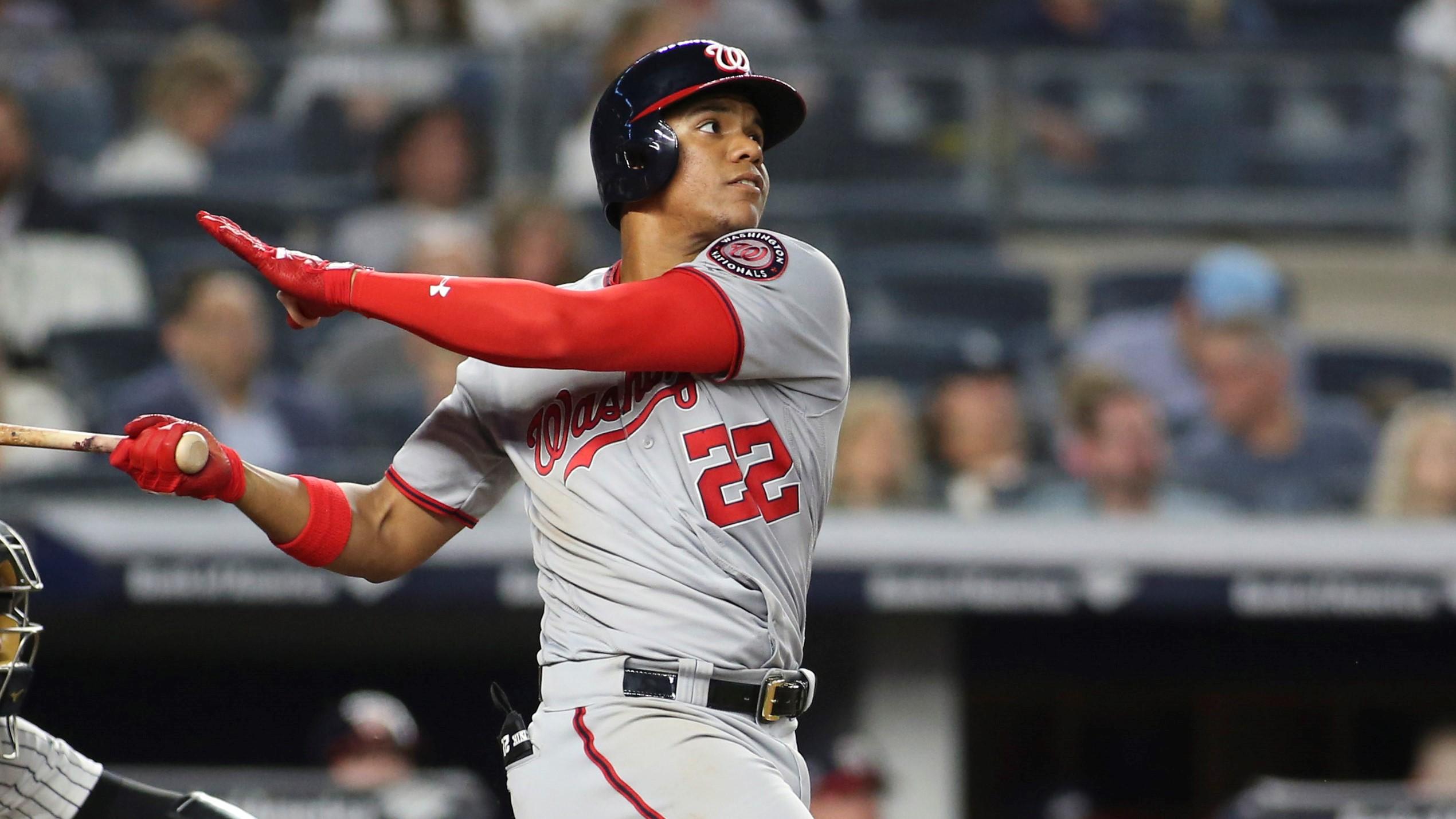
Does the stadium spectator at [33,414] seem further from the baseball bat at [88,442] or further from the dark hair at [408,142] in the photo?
the baseball bat at [88,442]

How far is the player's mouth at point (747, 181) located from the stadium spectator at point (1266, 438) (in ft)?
11.5

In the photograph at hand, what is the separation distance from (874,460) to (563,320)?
3.28 m

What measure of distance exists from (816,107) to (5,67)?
2.82 meters

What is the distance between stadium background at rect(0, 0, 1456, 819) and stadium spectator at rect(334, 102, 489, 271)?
0.7 inches

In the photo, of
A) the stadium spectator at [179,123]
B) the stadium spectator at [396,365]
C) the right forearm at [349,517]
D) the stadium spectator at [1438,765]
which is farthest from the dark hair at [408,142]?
the right forearm at [349,517]

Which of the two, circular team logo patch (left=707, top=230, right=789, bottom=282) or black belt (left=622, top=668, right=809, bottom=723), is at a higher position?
circular team logo patch (left=707, top=230, right=789, bottom=282)

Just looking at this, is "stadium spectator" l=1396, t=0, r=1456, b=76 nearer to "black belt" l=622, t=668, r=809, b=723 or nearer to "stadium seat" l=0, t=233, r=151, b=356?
"stadium seat" l=0, t=233, r=151, b=356

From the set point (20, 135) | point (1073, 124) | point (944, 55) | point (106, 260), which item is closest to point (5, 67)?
point (20, 135)

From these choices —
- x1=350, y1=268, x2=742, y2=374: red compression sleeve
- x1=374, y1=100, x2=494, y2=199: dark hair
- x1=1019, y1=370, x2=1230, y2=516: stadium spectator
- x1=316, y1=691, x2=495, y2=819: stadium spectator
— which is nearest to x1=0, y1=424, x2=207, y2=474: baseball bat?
x1=350, y1=268, x2=742, y2=374: red compression sleeve

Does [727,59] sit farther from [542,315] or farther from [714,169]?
[542,315]

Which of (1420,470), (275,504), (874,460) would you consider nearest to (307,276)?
(275,504)

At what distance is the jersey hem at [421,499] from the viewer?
9.55 ft

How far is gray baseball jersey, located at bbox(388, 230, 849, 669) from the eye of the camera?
2.58 metres

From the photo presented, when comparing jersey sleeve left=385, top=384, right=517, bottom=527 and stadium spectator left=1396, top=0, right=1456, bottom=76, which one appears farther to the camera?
stadium spectator left=1396, top=0, right=1456, bottom=76
